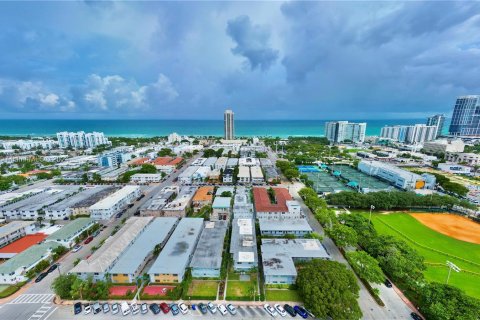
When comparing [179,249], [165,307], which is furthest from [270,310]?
[179,249]

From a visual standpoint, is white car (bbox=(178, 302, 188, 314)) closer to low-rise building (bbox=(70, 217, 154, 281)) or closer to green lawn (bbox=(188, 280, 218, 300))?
green lawn (bbox=(188, 280, 218, 300))

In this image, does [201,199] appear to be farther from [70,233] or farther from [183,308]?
[183,308]

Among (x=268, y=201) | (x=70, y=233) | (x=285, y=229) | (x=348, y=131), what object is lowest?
(x=70, y=233)

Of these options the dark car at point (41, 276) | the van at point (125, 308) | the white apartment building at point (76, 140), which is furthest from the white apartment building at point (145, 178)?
the white apartment building at point (76, 140)

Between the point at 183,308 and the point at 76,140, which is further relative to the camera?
the point at 76,140

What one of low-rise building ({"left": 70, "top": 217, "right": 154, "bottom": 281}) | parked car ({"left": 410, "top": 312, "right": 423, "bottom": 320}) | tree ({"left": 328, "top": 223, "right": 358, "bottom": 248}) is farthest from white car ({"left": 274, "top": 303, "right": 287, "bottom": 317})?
low-rise building ({"left": 70, "top": 217, "right": 154, "bottom": 281})
